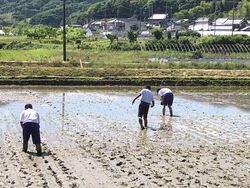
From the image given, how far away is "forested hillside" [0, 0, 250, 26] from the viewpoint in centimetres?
10938

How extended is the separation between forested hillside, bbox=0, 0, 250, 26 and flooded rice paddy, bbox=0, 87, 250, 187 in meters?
81.2

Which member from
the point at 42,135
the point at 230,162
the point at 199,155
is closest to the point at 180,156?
the point at 199,155

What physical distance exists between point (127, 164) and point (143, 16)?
4616 inches

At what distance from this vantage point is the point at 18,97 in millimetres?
20359

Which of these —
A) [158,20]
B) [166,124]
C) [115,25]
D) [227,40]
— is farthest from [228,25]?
[166,124]

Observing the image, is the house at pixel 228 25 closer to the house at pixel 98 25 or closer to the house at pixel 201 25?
the house at pixel 201 25

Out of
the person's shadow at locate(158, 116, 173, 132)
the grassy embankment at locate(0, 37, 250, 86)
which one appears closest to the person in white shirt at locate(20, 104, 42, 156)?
the person's shadow at locate(158, 116, 173, 132)

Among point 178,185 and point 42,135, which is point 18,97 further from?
point 178,185

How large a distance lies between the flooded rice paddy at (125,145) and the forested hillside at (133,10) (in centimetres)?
8120

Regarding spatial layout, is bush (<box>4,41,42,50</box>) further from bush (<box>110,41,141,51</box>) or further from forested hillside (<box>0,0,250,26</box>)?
forested hillside (<box>0,0,250,26</box>)

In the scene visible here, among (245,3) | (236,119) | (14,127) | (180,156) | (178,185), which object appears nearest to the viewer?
(178,185)

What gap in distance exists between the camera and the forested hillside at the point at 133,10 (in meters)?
109

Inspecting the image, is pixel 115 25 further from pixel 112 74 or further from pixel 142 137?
pixel 142 137

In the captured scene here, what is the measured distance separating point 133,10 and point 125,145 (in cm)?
12023
